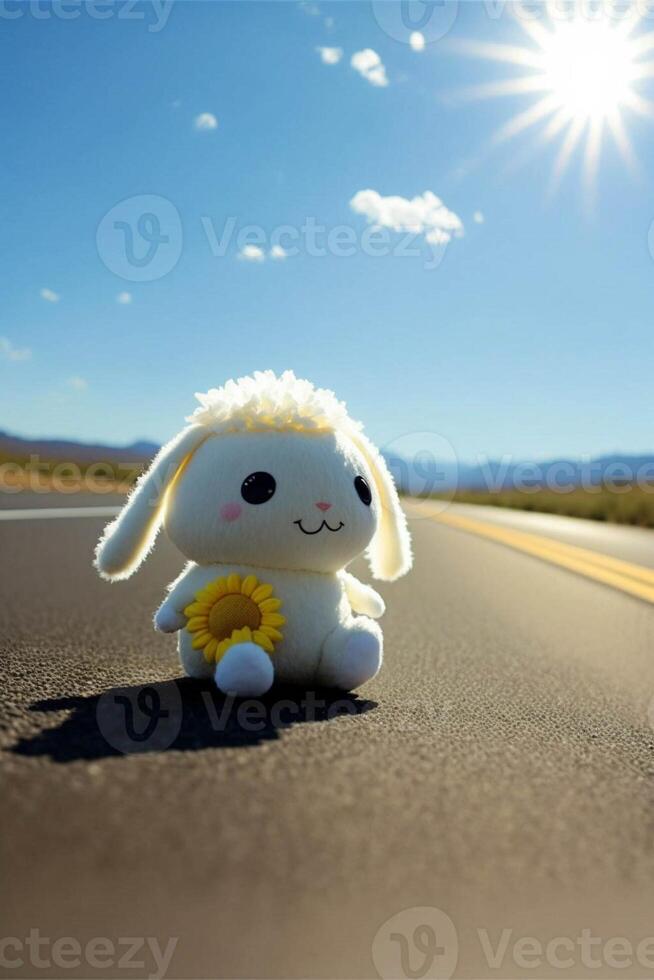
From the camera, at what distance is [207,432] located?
187cm

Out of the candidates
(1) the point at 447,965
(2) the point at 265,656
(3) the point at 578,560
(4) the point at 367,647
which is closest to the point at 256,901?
(1) the point at 447,965

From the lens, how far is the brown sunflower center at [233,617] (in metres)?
1.63

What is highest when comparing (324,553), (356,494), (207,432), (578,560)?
(207,432)

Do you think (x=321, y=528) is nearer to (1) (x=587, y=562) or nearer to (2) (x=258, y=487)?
(2) (x=258, y=487)

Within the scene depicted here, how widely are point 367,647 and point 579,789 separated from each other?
0.67m

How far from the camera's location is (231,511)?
1670 millimetres

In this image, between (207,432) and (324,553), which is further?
(207,432)

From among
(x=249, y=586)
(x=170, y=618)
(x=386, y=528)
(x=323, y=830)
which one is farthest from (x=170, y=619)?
(x=323, y=830)

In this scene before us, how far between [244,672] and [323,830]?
0.66m

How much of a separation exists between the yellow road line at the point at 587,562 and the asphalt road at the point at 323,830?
2983 millimetres

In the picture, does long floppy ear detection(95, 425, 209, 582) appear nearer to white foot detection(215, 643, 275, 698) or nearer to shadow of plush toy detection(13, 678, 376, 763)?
shadow of plush toy detection(13, 678, 376, 763)

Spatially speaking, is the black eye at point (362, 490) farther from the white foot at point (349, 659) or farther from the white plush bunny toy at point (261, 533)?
the white foot at point (349, 659)

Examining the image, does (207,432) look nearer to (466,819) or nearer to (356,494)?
(356,494)

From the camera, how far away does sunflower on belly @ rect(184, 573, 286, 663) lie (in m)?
1.61
